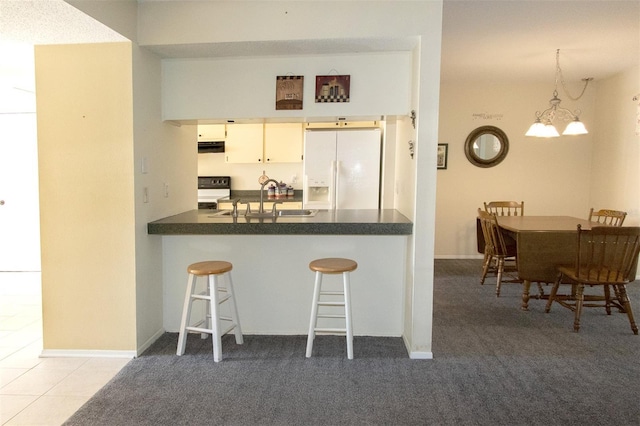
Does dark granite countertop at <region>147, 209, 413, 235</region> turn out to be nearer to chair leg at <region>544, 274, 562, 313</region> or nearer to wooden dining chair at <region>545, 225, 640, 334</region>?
wooden dining chair at <region>545, 225, 640, 334</region>

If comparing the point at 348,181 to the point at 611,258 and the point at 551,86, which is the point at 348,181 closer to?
the point at 611,258

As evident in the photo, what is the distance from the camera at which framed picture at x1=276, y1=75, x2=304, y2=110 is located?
2.97m

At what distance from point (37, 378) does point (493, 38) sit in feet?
14.6

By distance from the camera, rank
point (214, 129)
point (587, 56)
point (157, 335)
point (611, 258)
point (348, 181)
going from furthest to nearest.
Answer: point (214, 129), point (348, 181), point (587, 56), point (611, 258), point (157, 335)

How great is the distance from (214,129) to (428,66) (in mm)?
3663

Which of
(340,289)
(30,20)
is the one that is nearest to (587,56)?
(340,289)

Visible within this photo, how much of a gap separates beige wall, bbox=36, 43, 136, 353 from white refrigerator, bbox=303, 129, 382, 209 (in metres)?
2.50

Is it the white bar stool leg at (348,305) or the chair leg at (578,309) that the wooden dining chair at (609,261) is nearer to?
the chair leg at (578,309)

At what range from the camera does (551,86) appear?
5797 millimetres

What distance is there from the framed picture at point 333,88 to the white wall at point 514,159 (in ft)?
11.1

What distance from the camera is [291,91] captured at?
2977 mm

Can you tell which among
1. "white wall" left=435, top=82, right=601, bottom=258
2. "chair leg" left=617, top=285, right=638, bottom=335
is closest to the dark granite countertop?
"chair leg" left=617, top=285, right=638, bottom=335

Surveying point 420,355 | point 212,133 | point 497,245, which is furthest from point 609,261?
point 212,133

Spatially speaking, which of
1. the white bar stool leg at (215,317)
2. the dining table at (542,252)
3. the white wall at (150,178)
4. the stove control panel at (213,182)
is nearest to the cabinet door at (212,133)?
the stove control panel at (213,182)
